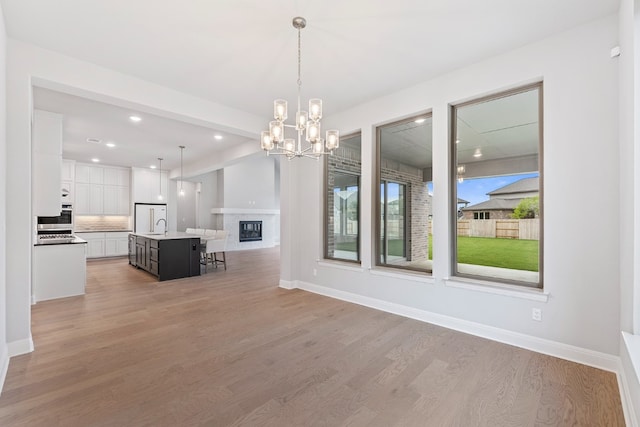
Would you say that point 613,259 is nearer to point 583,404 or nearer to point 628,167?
point 628,167

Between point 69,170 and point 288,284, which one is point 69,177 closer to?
point 69,170

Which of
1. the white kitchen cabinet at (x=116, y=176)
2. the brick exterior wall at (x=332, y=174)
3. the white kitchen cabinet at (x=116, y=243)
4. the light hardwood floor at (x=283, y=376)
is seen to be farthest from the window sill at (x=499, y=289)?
the white kitchen cabinet at (x=116, y=176)

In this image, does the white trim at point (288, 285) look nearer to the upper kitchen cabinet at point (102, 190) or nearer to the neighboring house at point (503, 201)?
the neighboring house at point (503, 201)

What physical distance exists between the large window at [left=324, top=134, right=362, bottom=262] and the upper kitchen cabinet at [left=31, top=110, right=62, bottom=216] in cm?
436

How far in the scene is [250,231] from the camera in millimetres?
11820

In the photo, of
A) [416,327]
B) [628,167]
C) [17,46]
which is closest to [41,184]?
[17,46]

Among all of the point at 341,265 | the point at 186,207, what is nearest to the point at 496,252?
the point at 341,265

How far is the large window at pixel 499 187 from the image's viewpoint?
3066mm

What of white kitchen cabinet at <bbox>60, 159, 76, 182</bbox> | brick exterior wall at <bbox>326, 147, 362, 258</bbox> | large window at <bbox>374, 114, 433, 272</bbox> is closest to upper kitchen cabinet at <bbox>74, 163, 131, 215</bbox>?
white kitchen cabinet at <bbox>60, 159, 76, 182</bbox>

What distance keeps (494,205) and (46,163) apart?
257 inches

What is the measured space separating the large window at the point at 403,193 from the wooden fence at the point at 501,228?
1.70 ft

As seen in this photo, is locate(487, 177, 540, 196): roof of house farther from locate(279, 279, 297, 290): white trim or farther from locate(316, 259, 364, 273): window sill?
locate(279, 279, 297, 290): white trim

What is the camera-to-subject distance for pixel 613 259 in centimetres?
242

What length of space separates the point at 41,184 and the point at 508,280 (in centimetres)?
666
